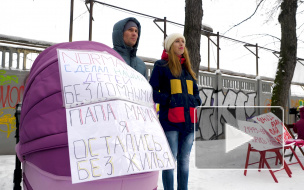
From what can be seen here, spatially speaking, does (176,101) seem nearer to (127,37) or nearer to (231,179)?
(127,37)

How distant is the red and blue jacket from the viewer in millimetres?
3023

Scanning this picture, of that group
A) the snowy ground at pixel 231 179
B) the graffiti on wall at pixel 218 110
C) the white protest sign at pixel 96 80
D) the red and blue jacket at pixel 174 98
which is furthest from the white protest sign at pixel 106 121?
the graffiti on wall at pixel 218 110

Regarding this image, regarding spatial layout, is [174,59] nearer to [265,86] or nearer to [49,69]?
[49,69]

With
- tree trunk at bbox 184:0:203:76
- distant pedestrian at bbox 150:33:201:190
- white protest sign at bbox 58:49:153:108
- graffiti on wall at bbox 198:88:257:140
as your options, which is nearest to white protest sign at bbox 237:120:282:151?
tree trunk at bbox 184:0:203:76

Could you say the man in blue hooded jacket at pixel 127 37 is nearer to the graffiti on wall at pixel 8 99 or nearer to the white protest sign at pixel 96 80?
the white protest sign at pixel 96 80

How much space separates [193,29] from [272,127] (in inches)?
89.4

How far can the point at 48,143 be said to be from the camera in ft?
4.37

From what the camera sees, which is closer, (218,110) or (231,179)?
(231,179)

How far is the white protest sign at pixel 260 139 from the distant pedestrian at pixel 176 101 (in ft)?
7.58

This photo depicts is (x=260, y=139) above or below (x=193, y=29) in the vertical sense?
below

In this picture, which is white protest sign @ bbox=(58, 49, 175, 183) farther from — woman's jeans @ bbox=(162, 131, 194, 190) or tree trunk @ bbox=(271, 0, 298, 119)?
tree trunk @ bbox=(271, 0, 298, 119)

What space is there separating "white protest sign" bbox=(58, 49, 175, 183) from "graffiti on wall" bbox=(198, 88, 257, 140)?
932 cm

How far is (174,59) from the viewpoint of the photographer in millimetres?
3154

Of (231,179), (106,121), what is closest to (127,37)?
(106,121)
